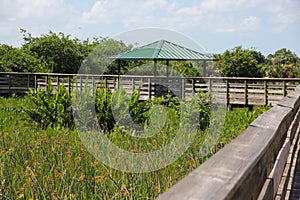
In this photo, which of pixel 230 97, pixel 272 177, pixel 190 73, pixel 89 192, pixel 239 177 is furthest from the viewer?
pixel 190 73

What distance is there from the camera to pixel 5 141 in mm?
6508

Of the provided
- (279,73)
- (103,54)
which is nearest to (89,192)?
(103,54)

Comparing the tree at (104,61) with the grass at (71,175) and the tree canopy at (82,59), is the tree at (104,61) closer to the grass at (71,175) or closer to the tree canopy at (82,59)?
the tree canopy at (82,59)

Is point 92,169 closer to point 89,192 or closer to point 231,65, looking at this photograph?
point 89,192

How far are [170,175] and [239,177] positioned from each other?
3.15m

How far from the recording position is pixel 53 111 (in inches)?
362

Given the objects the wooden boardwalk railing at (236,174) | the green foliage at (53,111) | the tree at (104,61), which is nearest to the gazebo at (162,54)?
the tree at (104,61)

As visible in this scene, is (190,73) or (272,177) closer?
(272,177)

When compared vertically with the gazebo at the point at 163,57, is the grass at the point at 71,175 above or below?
below

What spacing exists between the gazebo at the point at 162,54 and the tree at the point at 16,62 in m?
7.57

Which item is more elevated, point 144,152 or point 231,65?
point 231,65

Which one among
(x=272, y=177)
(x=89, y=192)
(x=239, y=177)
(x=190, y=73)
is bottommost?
(x=89, y=192)

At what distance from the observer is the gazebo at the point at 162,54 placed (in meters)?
18.9

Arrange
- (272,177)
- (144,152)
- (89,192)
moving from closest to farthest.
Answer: (272,177) → (89,192) → (144,152)
